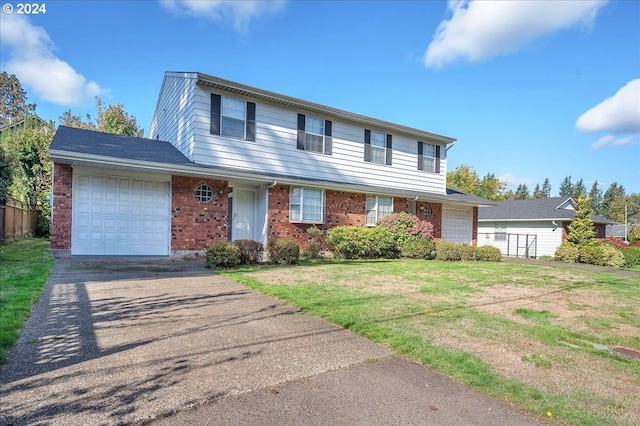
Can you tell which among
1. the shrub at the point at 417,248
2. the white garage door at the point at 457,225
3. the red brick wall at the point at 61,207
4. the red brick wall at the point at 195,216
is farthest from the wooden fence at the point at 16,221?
the white garage door at the point at 457,225

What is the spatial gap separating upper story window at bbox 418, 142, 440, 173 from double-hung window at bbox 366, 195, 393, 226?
130 inches

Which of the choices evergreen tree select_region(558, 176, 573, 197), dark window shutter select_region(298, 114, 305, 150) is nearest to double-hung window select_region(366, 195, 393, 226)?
dark window shutter select_region(298, 114, 305, 150)

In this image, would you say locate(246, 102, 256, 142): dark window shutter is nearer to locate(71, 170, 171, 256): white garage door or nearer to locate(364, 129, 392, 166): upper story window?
locate(71, 170, 171, 256): white garage door

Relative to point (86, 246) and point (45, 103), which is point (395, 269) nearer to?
point (86, 246)

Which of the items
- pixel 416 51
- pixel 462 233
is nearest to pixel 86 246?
pixel 416 51

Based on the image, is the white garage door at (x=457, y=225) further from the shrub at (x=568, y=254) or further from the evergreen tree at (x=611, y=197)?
the evergreen tree at (x=611, y=197)

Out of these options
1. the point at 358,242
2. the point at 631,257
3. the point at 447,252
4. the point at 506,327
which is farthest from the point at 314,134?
the point at 631,257

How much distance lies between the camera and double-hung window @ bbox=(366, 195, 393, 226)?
15.9m

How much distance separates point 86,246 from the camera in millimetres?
10797

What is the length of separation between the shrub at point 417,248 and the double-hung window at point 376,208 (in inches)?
69.5

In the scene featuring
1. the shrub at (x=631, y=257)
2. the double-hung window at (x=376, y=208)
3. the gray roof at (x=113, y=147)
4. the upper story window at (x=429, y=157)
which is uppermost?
the upper story window at (x=429, y=157)

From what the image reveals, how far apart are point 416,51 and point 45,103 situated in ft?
98.4

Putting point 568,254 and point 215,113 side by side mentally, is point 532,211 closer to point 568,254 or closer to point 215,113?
point 568,254

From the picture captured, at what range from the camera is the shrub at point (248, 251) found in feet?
32.0
